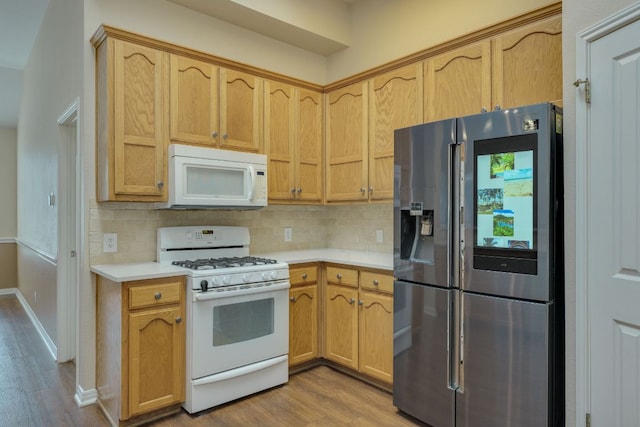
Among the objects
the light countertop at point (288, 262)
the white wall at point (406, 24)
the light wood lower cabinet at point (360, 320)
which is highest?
the white wall at point (406, 24)

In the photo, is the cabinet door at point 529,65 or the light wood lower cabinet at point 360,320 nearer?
the cabinet door at point 529,65

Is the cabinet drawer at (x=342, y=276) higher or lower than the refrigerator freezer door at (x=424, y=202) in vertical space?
lower

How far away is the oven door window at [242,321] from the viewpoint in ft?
8.45

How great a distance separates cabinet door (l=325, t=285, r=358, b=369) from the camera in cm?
301

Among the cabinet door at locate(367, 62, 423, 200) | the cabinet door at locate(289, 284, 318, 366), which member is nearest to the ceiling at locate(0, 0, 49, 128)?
the cabinet door at locate(367, 62, 423, 200)

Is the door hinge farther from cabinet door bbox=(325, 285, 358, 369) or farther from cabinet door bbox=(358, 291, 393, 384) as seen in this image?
cabinet door bbox=(325, 285, 358, 369)

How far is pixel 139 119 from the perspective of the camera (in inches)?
104

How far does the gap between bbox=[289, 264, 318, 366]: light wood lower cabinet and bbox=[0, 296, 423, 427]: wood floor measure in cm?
18

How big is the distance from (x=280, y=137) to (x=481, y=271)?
197 cm

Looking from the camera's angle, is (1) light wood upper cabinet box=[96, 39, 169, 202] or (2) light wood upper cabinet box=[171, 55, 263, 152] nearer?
(1) light wood upper cabinet box=[96, 39, 169, 202]

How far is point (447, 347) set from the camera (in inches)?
86.9

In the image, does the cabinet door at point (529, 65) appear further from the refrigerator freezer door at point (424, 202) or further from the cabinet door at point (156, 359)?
the cabinet door at point (156, 359)

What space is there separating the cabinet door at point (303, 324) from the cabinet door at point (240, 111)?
118 cm

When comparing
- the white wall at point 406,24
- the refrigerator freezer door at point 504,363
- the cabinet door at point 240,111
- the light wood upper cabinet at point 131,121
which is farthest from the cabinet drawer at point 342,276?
the white wall at point 406,24
